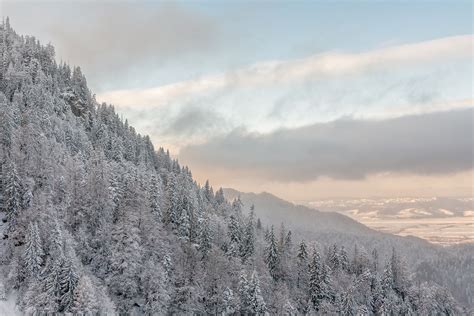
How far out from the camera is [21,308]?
281 ft

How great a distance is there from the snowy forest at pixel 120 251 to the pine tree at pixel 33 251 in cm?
24

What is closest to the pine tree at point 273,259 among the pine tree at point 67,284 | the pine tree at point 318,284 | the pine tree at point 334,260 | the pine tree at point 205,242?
the pine tree at point 318,284

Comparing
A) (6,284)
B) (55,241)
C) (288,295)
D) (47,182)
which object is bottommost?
(288,295)

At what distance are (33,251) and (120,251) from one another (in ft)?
73.7

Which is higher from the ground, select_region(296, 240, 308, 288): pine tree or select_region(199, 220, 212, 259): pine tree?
Answer: select_region(199, 220, 212, 259): pine tree

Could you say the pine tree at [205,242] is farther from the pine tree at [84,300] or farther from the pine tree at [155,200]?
the pine tree at [84,300]

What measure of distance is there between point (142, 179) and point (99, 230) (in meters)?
39.5

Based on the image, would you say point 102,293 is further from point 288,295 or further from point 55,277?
point 288,295

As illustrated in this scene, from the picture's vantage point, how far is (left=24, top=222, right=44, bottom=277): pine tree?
92.8m

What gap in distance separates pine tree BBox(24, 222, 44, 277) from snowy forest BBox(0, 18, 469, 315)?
0.78 ft

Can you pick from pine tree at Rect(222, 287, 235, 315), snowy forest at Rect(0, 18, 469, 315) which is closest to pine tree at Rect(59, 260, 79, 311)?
snowy forest at Rect(0, 18, 469, 315)

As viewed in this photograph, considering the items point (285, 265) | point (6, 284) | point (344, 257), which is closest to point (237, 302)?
point (285, 265)

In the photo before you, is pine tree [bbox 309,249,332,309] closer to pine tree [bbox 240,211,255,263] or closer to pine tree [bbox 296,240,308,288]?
pine tree [bbox 296,240,308,288]

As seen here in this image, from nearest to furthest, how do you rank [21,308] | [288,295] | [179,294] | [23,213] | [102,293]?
1. [21,308]
2. [102,293]
3. [23,213]
4. [179,294]
5. [288,295]
